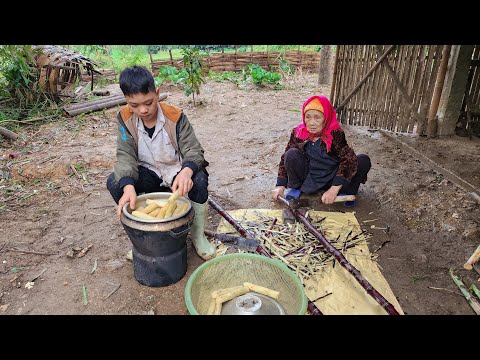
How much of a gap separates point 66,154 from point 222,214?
3225mm

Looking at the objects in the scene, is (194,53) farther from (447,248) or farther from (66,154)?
(447,248)

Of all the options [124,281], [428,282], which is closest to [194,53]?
[124,281]

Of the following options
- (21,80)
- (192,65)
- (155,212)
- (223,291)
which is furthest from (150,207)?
(21,80)

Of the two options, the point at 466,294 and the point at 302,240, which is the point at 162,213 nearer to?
the point at 302,240

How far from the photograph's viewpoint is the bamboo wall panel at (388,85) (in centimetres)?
542

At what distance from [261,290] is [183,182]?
37.5 inches

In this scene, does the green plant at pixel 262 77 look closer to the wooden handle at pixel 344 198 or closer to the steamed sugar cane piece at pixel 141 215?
the wooden handle at pixel 344 198

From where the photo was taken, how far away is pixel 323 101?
3.17 metres

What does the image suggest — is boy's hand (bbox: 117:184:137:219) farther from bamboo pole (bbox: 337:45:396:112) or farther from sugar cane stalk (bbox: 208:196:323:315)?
bamboo pole (bbox: 337:45:396:112)

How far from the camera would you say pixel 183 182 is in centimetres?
246

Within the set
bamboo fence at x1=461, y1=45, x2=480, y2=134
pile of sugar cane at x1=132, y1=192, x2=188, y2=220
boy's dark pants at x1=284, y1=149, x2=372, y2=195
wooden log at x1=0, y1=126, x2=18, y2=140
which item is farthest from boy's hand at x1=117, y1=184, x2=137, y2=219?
bamboo fence at x1=461, y1=45, x2=480, y2=134

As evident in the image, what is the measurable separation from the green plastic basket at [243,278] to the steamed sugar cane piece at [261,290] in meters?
0.07

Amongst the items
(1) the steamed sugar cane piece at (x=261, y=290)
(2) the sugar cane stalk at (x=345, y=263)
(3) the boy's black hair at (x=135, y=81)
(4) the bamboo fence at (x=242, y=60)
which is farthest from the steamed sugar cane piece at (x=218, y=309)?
(4) the bamboo fence at (x=242, y=60)

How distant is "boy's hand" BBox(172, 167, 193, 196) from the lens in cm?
244
